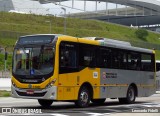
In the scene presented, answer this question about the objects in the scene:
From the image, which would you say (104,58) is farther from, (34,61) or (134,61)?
(34,61)

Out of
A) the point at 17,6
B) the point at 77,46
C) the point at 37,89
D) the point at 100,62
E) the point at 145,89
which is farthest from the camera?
the point at 17,6

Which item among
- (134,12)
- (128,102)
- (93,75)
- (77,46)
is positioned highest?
(134,12)

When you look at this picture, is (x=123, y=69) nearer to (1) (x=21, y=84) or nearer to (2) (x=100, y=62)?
(2) (x=100, y=62)

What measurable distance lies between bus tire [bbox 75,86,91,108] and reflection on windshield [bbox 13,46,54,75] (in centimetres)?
218

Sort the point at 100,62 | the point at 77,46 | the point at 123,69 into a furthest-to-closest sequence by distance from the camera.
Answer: the point at 123,69 → the point at 100,62 → the point at 77,46

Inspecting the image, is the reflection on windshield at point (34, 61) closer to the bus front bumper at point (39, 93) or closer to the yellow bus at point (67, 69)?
the yellow bus at point (67, 69)

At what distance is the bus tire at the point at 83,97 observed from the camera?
19.6 m

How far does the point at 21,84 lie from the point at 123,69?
671 centimetres

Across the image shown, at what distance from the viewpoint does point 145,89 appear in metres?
26.2

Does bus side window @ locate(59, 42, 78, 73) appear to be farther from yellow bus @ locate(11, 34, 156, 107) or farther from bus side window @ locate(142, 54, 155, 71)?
bus side window @ locate(142, 54, 155, 71)

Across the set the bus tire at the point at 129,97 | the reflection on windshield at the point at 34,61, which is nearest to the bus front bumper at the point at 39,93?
the reflection on windshield at the point at 34,61

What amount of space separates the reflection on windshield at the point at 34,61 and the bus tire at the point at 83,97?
218 centimetres

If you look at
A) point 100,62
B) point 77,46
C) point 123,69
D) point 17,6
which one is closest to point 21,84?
point 77,46

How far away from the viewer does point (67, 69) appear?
749 inches
